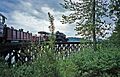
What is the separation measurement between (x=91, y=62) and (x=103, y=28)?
7.36 meters

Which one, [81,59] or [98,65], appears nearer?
[98,65]

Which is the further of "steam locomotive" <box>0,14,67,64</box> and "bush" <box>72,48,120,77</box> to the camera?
"steam locomotive" <box>0,14,67,64</box>

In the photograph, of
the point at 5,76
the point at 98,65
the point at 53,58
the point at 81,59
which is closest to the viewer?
the point at 53,58

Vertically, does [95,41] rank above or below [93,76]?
above

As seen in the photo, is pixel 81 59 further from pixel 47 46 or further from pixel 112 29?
pixel 47 46

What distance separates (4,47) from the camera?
24484 mm

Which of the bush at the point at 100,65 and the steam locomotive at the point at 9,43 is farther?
the steam locomotive at the point at 9,43

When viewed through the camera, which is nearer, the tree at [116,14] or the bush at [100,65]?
the bush at [100,65]

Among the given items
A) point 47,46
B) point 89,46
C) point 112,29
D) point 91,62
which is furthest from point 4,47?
point 47,46

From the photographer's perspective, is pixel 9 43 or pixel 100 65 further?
pixel 9 43

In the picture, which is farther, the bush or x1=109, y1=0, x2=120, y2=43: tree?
x1=109, y1=0, x2=120, y2=43: tree

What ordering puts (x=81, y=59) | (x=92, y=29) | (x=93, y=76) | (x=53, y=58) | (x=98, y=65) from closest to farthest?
1. (x=53, y=58)
2. (x=93, y=76)
3. (x=98, y=65)
4. (x=81, y=59)
5. (x=92, y=29)

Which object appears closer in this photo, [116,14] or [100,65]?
[100,65]

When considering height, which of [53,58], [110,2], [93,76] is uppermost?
[110,2]
